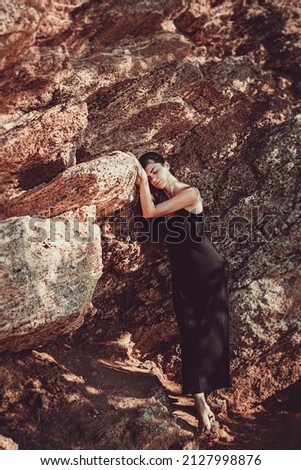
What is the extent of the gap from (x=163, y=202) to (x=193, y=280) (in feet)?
3.57

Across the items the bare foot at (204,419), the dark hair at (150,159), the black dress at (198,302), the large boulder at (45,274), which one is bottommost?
the bare foot at (204,419)

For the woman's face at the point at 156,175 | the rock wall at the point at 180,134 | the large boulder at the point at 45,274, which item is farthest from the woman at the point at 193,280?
the large boulder at the point at 45,274

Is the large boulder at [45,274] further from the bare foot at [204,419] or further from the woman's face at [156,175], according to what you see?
the bare foot at [204,419]

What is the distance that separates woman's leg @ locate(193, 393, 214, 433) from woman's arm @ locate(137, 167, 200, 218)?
7.68 feet

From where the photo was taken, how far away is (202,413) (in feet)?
17.7

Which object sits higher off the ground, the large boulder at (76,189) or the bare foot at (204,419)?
the large boulder at (76,189)

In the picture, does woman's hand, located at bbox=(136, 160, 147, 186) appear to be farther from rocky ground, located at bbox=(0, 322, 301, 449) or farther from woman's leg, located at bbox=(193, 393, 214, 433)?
woman's leg, located at bbox=(193, 393, 214, 433)

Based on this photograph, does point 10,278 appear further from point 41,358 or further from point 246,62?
point 246,62

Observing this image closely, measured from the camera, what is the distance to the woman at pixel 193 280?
18.5ft

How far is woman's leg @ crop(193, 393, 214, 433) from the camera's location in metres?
5.33

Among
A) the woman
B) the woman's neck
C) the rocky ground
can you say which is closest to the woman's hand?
the woman

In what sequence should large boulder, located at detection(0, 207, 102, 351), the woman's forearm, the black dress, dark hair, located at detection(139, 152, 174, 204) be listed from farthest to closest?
dark hair, located at detection(139, 152, 174, 204) → the woman's forearm → the black dress → large boulder, located at detection(0, 207, 102, 351)

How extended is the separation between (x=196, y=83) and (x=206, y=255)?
8.49 feet

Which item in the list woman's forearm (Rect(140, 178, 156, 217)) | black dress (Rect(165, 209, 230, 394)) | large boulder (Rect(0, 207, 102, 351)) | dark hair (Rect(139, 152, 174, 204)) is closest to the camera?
large boulder (Rect(0, 207, 102, 351))
